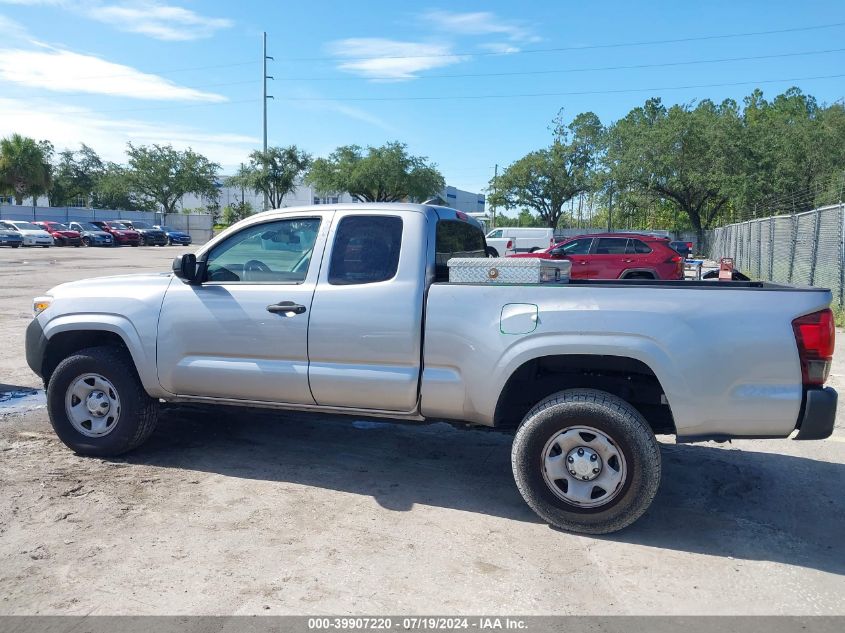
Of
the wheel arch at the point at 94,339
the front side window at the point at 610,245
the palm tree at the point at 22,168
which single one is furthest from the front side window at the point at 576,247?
the palm tree at the point at 22,168

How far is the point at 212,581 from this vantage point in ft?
11.4

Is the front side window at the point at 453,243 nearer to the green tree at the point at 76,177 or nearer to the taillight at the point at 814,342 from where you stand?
the taillight at the point at 814,342

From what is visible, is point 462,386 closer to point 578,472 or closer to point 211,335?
point 578,472

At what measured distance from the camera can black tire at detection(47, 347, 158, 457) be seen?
5023mm

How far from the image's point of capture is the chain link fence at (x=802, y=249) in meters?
13.6

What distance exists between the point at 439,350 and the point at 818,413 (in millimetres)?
2157

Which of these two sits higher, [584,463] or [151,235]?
[151,235]

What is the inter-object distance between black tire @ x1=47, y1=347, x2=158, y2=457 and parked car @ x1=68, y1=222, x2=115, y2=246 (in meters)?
42.2

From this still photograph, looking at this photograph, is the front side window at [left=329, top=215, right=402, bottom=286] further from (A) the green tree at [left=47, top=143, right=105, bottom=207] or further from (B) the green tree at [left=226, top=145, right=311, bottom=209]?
(A) the green tree at [left=47, top=143, right=105, bottom=207]

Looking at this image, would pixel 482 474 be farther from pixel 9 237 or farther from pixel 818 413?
pixel 9 237

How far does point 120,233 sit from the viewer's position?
45.4 m

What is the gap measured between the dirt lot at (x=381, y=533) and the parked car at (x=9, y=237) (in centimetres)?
3757

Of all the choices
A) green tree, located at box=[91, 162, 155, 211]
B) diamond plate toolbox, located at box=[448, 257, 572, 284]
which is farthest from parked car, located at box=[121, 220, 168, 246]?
diamond plate toolbox, located at box=[448, 257, 572, 284]

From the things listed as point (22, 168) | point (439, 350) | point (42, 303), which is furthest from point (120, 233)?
point (439, 350)
